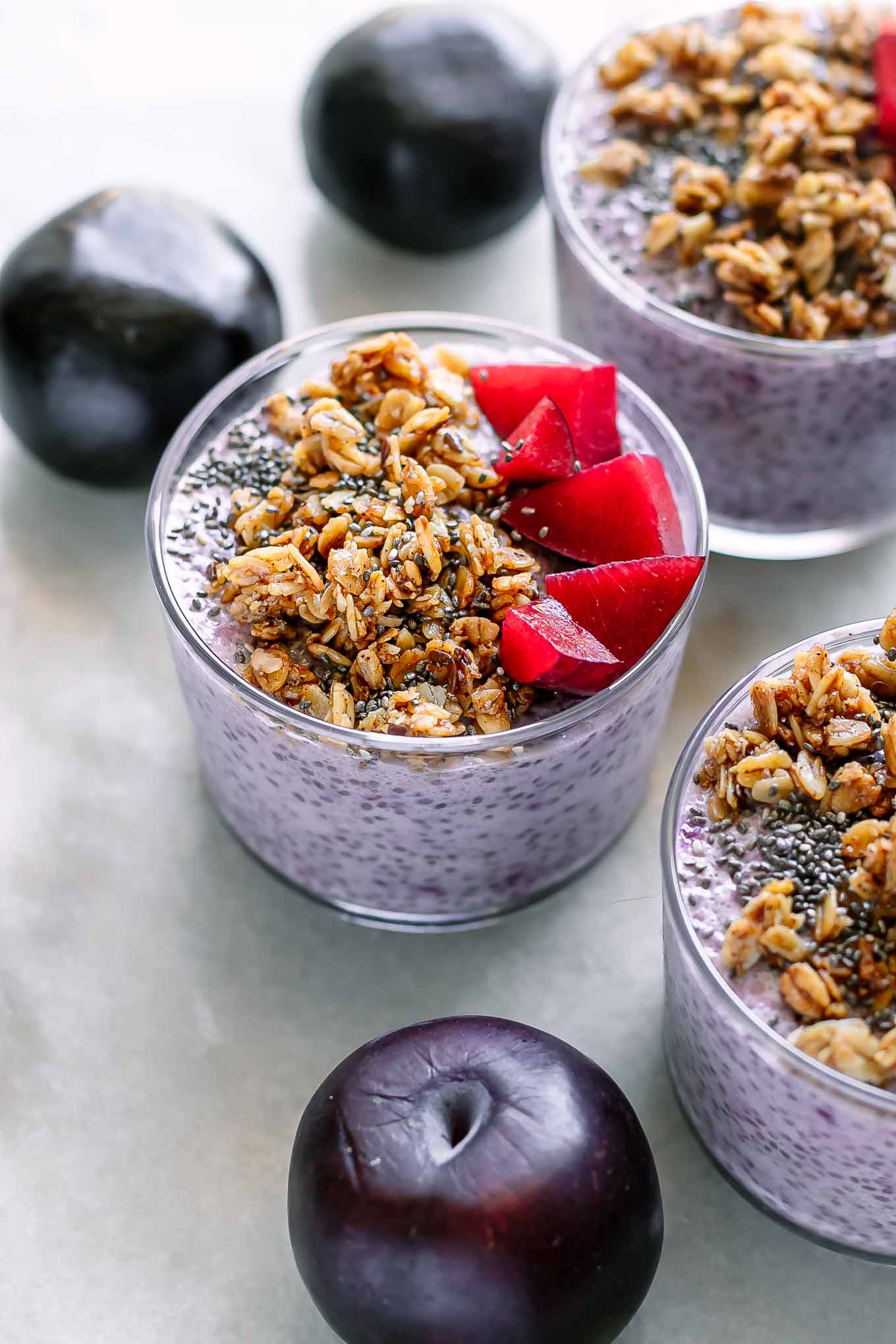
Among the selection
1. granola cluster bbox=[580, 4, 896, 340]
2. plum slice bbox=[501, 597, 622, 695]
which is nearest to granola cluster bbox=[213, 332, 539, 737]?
plum slice bbox=[501, 597, 622, 695]

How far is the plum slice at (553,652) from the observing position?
1.77 metres

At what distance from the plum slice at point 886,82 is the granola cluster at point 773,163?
0.06 feet

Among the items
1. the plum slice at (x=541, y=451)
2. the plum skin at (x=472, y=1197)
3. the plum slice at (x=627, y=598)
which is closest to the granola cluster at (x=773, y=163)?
the plum slice at (x=541, y=451)

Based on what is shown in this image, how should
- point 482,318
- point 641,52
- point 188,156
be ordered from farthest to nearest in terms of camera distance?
point 188,156 < point 641,52 < point 482,318

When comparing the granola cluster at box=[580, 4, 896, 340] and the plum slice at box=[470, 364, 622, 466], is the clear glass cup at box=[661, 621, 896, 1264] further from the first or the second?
the granola cluster at box=[580, 4, 896, 340]

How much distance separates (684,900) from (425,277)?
4.90 ft

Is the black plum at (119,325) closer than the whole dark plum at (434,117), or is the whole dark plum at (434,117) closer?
the black plum at (119,325)

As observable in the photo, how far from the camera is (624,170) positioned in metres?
2.30

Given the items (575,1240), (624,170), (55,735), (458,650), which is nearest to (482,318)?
(624,170)

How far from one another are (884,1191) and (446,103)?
1.76m

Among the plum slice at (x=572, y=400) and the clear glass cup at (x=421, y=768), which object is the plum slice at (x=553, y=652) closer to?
the clear glass cup at (x=421, y=768)

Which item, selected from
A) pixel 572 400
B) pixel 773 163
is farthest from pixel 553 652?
pixel 773 163

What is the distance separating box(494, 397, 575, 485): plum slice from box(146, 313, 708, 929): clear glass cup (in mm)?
182

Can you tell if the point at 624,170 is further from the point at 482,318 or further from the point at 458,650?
the point at 458,650
